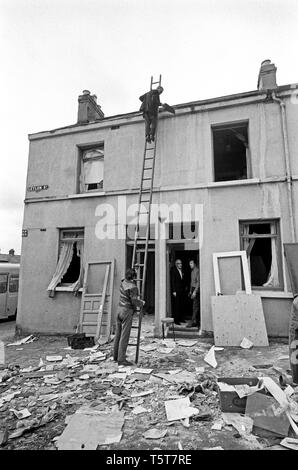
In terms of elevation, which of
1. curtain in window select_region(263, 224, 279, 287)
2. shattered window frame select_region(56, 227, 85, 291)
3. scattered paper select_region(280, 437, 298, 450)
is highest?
shattered window frame select_region(56, 227, 85, 291)

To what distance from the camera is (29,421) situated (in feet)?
12.0

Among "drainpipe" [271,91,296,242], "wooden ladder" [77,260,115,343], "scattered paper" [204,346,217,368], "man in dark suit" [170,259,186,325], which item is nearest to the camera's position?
"scattered paper" [204,346,217,368]

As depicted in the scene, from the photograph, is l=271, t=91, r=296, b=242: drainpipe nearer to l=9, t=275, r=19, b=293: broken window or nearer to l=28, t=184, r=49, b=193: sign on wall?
l=28, t=184, r=49, b=193: sign on wall

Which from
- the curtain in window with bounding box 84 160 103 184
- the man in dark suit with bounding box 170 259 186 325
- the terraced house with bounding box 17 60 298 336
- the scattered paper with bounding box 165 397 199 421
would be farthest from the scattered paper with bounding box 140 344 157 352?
the curtain in window with bounding box 84 160 103 184

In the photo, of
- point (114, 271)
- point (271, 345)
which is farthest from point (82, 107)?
point (271, 345)

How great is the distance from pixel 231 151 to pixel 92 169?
527 centimetres

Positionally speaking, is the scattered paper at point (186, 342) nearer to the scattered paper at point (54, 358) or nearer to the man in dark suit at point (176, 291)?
the man in dark suit at point (176, 291)

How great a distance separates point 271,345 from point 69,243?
6651mm

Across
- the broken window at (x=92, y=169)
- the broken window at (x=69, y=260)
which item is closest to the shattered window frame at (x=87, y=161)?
the broken window at (x=92, y=169)

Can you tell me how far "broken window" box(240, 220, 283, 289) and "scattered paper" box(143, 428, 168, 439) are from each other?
202 inches

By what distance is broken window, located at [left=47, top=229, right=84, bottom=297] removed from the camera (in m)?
8.98

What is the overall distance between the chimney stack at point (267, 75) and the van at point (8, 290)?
1405 cm

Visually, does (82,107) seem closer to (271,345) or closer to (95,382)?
(95,382)
